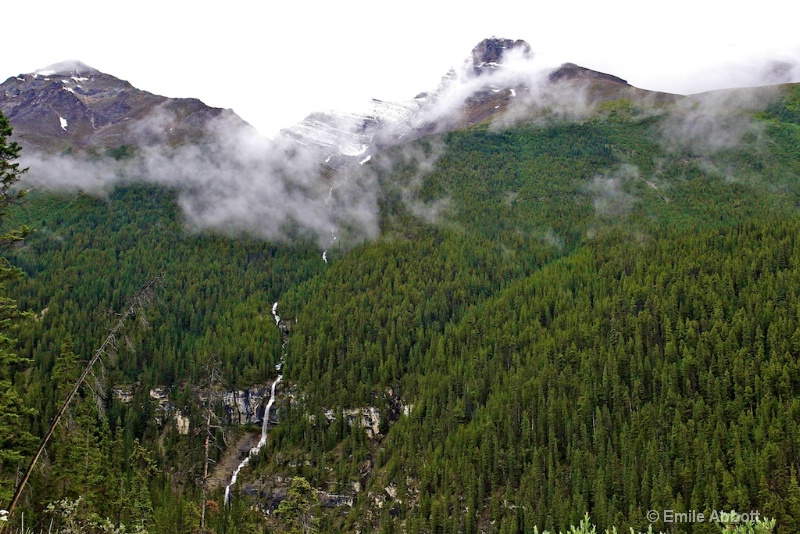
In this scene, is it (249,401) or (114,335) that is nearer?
(114,335)

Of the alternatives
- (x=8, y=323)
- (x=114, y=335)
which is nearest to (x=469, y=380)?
(x=8, y=323)

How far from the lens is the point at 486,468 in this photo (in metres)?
114

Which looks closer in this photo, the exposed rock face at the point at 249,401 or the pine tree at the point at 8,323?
the pine tree at the point at 8,323

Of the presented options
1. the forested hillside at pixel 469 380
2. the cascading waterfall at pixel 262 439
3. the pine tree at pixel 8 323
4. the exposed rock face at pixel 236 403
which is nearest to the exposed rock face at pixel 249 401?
the exposed rock face at pixel 236 403

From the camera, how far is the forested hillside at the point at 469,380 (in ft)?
307

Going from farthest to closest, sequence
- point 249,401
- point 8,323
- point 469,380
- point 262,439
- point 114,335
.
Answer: point 249,401, point 262,439, point 469,380, point 8,323, point 114,335

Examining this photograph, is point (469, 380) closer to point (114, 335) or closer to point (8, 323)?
point (8, 323)

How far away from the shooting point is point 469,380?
138125mm

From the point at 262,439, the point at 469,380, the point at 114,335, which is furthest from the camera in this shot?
the point at 262,439

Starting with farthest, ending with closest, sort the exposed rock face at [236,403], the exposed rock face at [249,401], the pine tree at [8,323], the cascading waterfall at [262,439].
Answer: the exposed rock face at [249,401] → the exposed rock face at [236,403] → the cascading waterfall at [262,439] → the pine tree at [8,323]

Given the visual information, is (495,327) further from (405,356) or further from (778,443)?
(778,443)

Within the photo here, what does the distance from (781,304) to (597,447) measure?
4822 centimetres

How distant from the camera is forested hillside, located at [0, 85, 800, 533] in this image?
9362cm

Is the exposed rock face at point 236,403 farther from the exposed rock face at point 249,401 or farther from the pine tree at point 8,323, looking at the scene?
the pine tree at point 8,323
